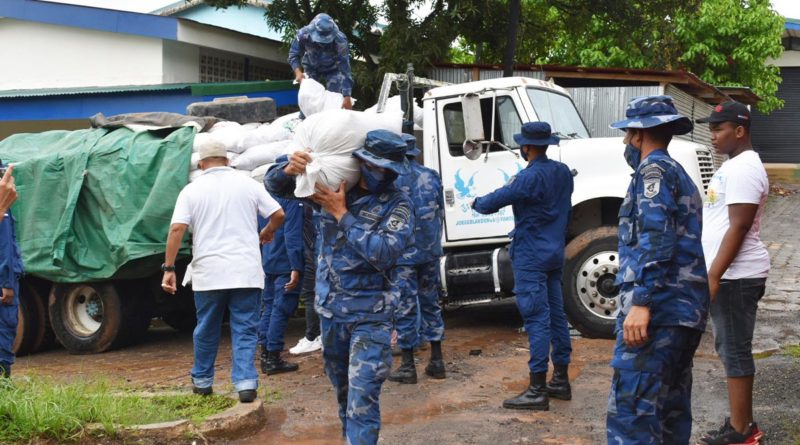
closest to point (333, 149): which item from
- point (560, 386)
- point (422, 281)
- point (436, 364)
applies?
point (560, 386)

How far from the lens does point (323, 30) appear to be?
8.94m

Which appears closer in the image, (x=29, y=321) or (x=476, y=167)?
(x=476, y=167)

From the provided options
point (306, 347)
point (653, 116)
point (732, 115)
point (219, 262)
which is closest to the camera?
point (653, 116)

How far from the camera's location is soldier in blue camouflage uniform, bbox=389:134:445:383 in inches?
272

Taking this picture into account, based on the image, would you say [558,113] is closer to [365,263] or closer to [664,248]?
[365,263]

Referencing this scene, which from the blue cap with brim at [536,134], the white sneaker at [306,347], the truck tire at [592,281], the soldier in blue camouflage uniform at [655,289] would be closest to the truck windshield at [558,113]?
the truck tire at [592,281]

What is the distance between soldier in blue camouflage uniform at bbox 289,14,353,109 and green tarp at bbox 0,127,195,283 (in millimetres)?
1375

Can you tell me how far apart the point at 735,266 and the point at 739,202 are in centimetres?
38

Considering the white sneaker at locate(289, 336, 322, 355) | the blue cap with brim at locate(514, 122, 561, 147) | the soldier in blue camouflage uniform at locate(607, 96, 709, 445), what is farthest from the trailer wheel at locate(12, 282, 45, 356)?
the soldier in blue camouflage uniform at locate(607, 96, 709, 445)

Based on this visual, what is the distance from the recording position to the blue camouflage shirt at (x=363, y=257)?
4.32m

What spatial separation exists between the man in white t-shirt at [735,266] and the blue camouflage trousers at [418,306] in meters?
2.44

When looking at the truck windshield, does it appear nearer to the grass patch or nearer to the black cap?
the black cap

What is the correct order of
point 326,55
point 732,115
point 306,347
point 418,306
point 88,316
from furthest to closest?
point 88,316, point 326,55, point 306,347, point 418,306, point 732,115

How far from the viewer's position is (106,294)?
889cm
